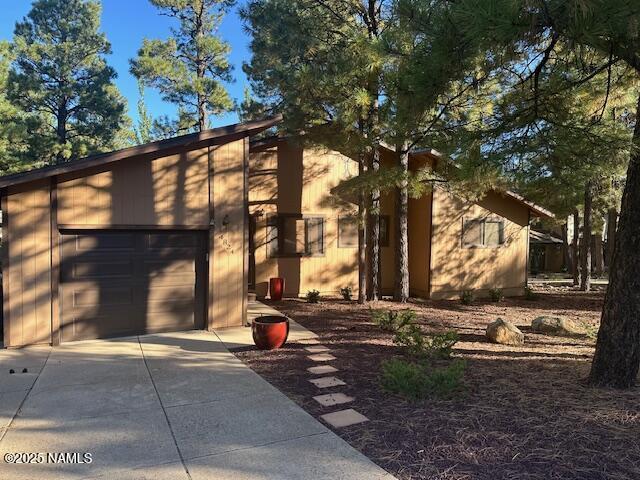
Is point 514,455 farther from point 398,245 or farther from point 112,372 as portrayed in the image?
point 398,245

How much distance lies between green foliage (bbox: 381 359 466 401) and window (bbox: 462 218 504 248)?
29.5 feet

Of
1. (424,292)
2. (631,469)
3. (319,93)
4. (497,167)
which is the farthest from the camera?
(424,292)

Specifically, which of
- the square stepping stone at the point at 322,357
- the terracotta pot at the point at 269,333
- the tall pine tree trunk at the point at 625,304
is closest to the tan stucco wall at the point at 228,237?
the terracotta pot at the point at 269,333

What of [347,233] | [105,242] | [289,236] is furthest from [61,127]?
[105,242]

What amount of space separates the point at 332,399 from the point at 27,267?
555 centimetres

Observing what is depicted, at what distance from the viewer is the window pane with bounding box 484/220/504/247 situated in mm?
13891

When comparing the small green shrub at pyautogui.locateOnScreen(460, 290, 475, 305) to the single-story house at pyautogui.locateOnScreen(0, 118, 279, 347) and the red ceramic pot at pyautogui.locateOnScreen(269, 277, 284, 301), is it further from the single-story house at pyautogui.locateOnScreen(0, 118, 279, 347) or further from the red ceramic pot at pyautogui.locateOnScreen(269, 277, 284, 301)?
the single-story house at pyautogui.locateOnScreen(0, 118, 279, 347)

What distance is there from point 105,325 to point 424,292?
8494mm

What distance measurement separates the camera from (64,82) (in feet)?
69.9

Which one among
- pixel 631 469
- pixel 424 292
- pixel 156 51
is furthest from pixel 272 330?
pixel 156 51

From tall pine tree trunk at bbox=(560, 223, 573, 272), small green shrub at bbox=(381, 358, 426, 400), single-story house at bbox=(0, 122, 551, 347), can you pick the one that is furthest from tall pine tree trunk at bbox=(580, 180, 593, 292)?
tall pine tree trunk at bbox=(560, 223, 573, 272)

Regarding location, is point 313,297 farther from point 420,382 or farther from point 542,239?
point 542,239

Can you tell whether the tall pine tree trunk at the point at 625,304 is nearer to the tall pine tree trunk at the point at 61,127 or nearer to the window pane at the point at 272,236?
the window pane at the point at 272,236

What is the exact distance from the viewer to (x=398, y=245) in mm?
12039
